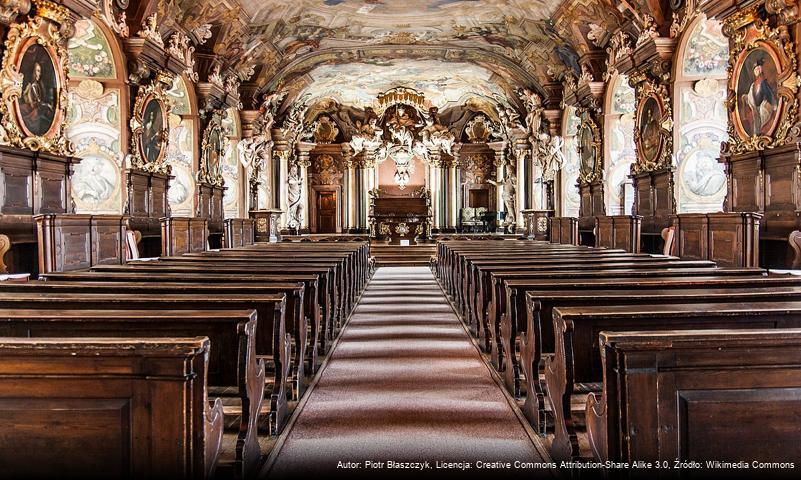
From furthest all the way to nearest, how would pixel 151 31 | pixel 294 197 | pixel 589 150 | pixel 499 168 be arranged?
pixel 499 168
pixel 294 197
pixel 589 150
pixel 151 31

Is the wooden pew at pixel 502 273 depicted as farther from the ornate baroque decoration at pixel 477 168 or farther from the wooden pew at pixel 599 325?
the ornate baroque decoration at pixel 477 168

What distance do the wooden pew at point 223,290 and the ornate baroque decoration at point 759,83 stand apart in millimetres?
6805

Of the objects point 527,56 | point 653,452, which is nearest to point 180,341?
point 653,452

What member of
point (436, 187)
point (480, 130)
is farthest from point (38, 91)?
point (480, 130)

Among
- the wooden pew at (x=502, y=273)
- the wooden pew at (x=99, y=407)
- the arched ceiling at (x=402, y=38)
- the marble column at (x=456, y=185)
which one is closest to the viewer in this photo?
the wooden pew at (x=99, y=407)

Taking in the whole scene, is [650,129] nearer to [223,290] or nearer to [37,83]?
[223,290]

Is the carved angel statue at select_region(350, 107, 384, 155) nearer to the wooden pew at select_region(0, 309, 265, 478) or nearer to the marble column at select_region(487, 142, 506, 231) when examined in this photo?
the marble column at select_region(487, 142, 506, 231)

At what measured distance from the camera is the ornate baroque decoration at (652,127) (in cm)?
1173

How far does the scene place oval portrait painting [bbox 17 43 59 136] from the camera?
26.7 feet

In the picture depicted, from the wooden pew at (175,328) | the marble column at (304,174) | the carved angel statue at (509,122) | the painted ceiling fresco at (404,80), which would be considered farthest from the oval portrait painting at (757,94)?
the marble column at (304,174)

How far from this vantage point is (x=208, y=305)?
3723 mm

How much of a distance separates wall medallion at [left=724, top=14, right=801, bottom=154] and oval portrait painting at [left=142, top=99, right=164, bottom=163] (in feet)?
33.4

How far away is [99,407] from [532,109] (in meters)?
20.3

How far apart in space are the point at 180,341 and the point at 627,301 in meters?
2.64
